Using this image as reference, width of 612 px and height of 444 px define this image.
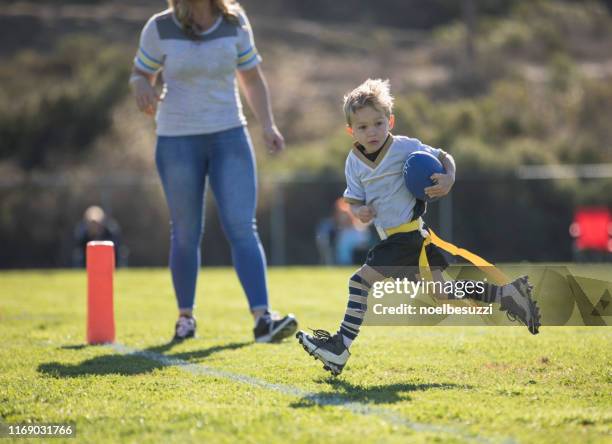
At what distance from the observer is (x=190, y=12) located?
603 centimetres

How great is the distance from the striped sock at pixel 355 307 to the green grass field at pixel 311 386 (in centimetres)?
22

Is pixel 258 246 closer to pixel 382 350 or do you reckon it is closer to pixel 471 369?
pixel 382 350

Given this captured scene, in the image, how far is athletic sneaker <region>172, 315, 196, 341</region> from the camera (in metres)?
6.20

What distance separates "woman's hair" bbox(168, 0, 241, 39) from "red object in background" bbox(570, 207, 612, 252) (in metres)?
14.2

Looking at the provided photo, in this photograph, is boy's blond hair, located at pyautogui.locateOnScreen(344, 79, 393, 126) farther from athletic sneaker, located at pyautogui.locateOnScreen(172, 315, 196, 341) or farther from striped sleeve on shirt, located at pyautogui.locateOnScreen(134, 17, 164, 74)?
athletic sneaker, located at pyautogui.locateOnScreen(172, 315, 196, 341)

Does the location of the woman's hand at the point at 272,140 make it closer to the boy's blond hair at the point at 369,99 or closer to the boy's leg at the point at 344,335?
the boy's blond hair at the point at 369,99

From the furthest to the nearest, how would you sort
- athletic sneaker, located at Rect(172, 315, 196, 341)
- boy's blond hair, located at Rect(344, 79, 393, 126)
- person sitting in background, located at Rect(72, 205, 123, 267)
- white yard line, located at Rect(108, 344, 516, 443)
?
person sitting in background, located at Rect(72, 205, 123, 267) < athletic sneaker, located at Rect(172, 315, 196, 341) < boy's blond hair, located at Rect(344, 79, 393, 126) < white yard line, located at Rect(108, 344, 516, 443)

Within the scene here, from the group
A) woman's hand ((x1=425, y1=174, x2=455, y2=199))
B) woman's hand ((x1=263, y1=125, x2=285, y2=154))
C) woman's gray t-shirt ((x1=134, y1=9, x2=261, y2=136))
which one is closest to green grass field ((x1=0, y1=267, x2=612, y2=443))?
woman's hand ((x1=425, y1=174, x2=455, y2=199))

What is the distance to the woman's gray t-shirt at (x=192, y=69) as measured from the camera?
606 centimetres

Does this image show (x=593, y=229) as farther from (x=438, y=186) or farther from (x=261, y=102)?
(x=438, y=186)

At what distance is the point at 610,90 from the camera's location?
96.6 feet

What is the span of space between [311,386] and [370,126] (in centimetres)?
139

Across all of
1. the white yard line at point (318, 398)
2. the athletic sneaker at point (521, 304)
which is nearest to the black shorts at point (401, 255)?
the athletic sneaker at point (521, 304)

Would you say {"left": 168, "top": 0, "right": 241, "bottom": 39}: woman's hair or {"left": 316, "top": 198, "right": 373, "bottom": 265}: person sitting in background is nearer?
{"left": 168, "top": 0, "right": 241, "bottom": 39}: woman's hair
